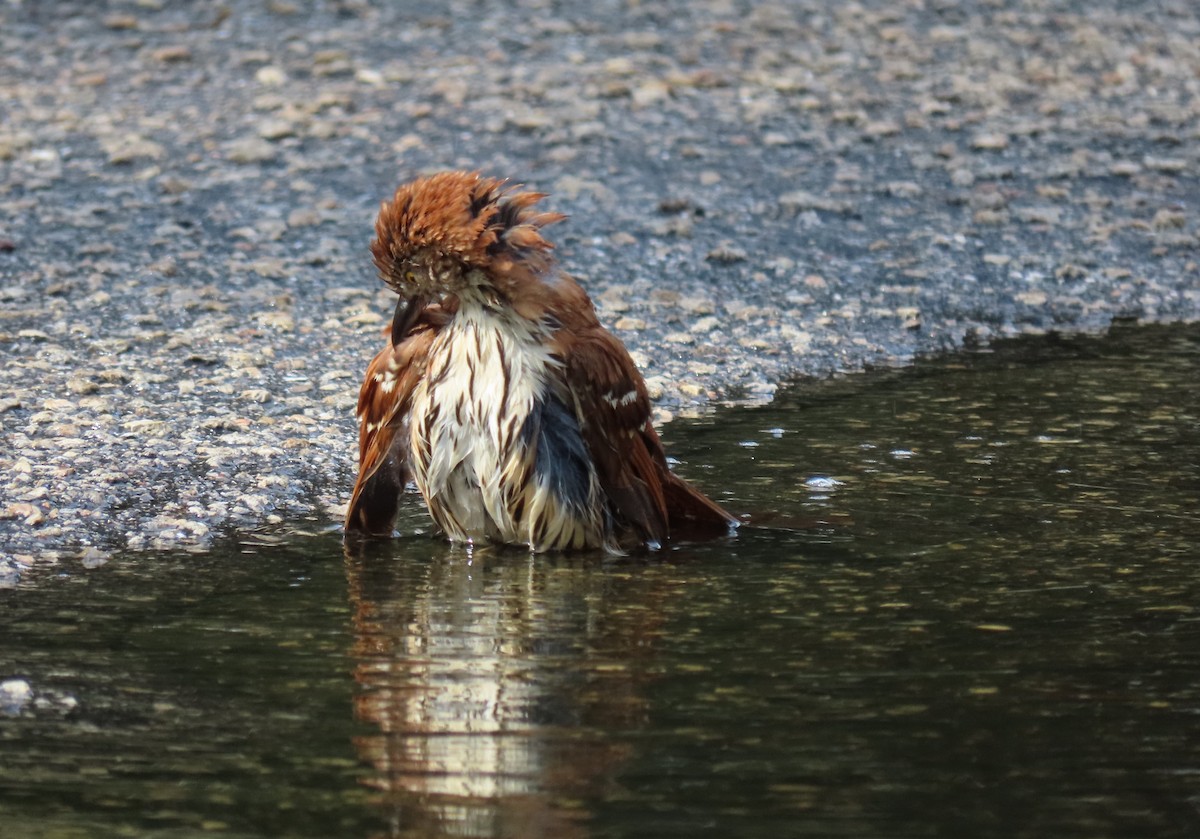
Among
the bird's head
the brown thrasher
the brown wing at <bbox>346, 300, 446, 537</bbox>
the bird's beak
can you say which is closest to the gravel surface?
the brown wing at <bbox>346, 300, 446, 537</bbox>

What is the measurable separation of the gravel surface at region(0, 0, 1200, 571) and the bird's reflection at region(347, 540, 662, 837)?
0.90 metres

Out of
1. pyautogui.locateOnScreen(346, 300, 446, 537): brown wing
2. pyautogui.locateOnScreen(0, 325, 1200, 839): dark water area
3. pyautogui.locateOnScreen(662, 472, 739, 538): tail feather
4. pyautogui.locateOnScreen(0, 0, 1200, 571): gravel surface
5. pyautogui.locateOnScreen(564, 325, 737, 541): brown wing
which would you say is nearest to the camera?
pyautogui.locateOnScreen(0, 325, 1200, 839): dark water area

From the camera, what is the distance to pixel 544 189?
9820mm

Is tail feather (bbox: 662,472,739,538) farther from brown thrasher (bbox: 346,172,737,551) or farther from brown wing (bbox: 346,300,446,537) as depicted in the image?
brown wing (bbox: 346,300,446,537)

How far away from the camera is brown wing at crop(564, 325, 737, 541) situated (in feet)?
17.2

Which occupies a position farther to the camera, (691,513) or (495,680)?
(691,513)

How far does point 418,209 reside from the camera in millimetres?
5113

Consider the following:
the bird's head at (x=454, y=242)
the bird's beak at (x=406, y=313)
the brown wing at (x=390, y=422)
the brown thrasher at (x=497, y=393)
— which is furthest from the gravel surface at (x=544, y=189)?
the bird's head at (x=454, y=242)

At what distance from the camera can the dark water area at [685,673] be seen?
135 inches

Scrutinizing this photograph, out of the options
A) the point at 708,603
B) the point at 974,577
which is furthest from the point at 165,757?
the point at 974,577

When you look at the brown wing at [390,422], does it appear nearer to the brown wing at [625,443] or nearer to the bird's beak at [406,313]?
the bird's beak at [406,313]

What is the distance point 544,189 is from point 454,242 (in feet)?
15.8

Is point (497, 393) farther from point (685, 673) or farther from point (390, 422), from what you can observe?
point (685, 673)

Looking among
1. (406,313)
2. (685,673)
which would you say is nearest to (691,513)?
(406,313)
